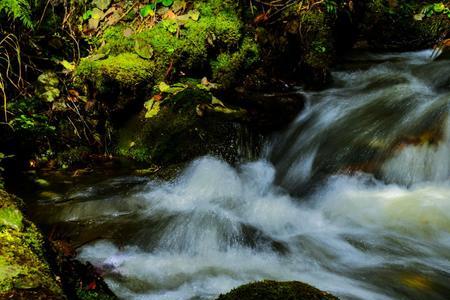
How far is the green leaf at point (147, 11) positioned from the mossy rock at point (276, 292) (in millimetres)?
5814

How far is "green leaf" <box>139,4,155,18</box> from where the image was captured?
693 cm

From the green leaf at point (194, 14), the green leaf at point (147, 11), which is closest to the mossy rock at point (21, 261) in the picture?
the green leaf at point (194, 14)

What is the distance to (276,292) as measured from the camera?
189 centimetres

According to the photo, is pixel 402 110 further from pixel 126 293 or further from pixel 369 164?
pixel 126 293

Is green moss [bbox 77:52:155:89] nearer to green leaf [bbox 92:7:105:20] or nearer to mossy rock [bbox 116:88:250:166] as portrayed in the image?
mossy rock [bbox 116:88:250:166]

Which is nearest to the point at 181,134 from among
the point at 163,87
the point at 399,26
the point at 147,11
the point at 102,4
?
the point at 163,87

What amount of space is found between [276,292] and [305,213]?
3.00m

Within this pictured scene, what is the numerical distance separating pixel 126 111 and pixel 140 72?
0.58 meters

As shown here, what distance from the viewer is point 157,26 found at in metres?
6.64

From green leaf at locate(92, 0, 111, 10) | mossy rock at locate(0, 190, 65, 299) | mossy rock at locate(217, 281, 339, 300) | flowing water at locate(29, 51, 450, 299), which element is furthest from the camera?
green leaf at locate(92, 0, 111, 10)

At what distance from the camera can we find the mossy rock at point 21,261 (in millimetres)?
1708

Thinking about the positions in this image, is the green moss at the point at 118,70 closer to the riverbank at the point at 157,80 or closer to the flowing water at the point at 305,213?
the riverbank at the point at 157,80

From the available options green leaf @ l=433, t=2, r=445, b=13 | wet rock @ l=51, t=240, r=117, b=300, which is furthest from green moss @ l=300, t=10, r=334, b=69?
wet rock @ l=51, t=240, r=117, b=300

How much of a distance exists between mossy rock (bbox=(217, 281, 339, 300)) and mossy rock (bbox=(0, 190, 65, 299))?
0.74m
